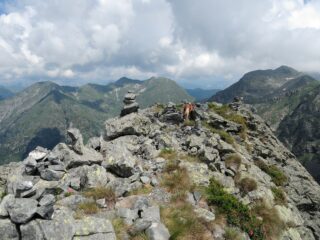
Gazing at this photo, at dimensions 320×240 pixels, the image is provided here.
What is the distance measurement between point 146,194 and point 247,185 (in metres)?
8.34

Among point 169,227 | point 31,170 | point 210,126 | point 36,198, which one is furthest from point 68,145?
point 210,126

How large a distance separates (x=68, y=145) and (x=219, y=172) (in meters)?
11.5

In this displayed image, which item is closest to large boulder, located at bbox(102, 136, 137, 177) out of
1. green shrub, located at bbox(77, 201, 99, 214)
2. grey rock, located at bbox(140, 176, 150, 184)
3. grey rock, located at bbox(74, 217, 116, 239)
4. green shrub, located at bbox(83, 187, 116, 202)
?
grey rock, located at bbox(140, 176, 150, 184)

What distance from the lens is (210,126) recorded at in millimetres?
41844

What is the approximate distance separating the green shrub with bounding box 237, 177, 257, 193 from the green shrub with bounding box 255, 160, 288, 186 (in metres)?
9.90

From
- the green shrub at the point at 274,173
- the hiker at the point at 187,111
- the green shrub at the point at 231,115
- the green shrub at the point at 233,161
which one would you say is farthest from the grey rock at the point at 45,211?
the green shrub at the point at 231,115

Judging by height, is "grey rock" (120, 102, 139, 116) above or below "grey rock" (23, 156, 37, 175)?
above

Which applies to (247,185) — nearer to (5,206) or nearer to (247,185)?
(247,185)

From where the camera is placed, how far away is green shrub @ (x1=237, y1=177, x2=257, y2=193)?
23.6 meters

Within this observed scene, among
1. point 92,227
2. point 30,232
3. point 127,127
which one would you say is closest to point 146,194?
point 92,227

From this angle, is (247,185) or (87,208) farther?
(247,185)

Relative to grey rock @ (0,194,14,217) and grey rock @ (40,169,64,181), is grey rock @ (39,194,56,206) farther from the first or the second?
grey rock @ (40,169,64,181)

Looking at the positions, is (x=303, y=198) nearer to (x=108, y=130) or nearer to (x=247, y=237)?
(x=247, y=237)

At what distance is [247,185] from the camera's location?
77.8 feet
